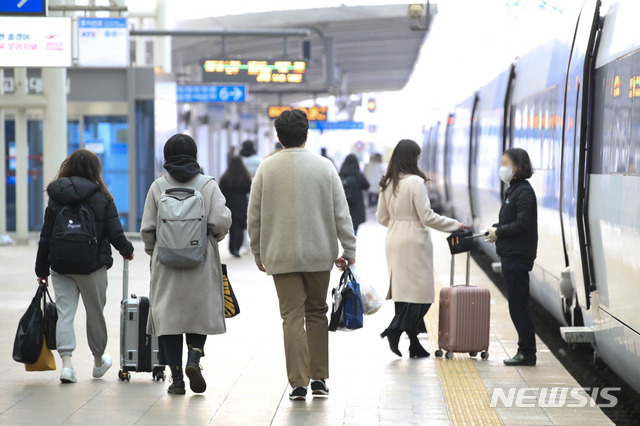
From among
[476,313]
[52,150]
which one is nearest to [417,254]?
[476,313]

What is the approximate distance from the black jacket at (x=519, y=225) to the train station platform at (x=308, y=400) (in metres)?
0.83

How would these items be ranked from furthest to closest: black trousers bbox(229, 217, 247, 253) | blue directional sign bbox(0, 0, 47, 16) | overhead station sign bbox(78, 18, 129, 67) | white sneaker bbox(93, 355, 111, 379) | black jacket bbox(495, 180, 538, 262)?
overhead station sign bbox(78, 18, 129, 67), black trousers bbox(229, 217, 247, 253), blue directional sign bbox(0, 0, 47, 16), black jacket bbox(495, 180, 538, 262), white sneaker bbox(93, 355, 111, 379)

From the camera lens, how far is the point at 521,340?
770cm

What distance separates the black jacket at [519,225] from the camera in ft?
24.4

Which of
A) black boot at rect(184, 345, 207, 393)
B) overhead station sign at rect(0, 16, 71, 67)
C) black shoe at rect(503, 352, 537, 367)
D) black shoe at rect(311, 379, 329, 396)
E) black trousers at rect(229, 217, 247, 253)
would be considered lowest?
black trousers at rect(229, 217, 247, 253)

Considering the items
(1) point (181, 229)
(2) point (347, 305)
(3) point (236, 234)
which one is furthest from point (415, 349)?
(3) point (236, 234)

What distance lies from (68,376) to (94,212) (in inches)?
42.0

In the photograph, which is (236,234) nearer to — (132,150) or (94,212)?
(132,150)

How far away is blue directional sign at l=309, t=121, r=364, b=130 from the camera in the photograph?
117 ft

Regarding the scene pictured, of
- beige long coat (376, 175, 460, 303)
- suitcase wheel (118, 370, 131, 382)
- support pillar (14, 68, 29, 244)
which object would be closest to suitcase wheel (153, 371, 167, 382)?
suitcase wheel (118, 370, 131, 382)

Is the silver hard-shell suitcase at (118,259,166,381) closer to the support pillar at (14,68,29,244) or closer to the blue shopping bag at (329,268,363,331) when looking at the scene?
the blue shopping bag at (329,268,363,331)

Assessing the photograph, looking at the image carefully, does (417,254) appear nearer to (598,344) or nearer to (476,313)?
(476,313)

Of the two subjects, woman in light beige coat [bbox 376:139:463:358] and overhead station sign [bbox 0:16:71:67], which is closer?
woman in light beige coat [bbox 376:139:463:358]

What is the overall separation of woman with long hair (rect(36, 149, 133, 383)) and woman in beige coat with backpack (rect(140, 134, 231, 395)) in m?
0.59
